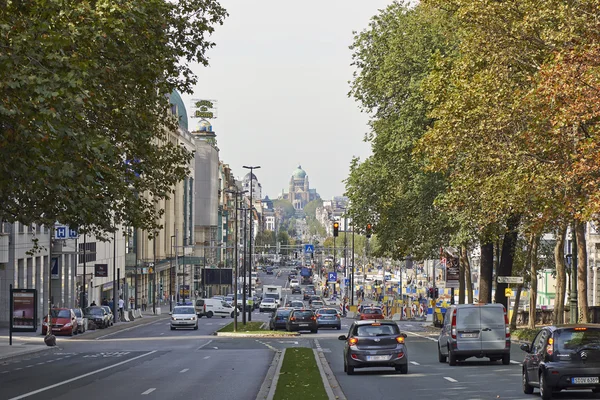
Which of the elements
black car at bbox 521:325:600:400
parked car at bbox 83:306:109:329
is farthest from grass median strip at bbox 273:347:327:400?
parked car at bbox 83:306:109:329

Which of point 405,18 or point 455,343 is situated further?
point 405,18

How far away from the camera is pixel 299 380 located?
26312 millimetres

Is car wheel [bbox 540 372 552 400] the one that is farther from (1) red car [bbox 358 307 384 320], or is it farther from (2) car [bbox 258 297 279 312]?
Result: (2) car [bbox 258 297 279 312]

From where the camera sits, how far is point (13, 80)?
17438mm

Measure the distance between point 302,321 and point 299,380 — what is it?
124 feet

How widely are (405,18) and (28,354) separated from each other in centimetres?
2328

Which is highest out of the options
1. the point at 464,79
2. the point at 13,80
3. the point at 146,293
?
the point at 464,79

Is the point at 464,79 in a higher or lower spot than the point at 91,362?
higher

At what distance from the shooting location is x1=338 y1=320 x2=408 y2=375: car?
2941 centimetres

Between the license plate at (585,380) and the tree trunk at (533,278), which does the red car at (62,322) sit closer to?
the tree trunk at (533,278)

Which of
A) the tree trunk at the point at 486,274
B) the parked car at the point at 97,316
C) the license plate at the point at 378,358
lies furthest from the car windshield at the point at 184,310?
the license plate at the point at 378,358

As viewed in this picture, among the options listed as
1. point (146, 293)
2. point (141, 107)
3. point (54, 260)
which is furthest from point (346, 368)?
point (146, 293)

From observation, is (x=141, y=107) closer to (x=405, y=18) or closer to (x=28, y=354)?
(x=28, y=354)

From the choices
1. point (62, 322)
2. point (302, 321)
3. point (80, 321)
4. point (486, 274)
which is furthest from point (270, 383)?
point (80, 321)
